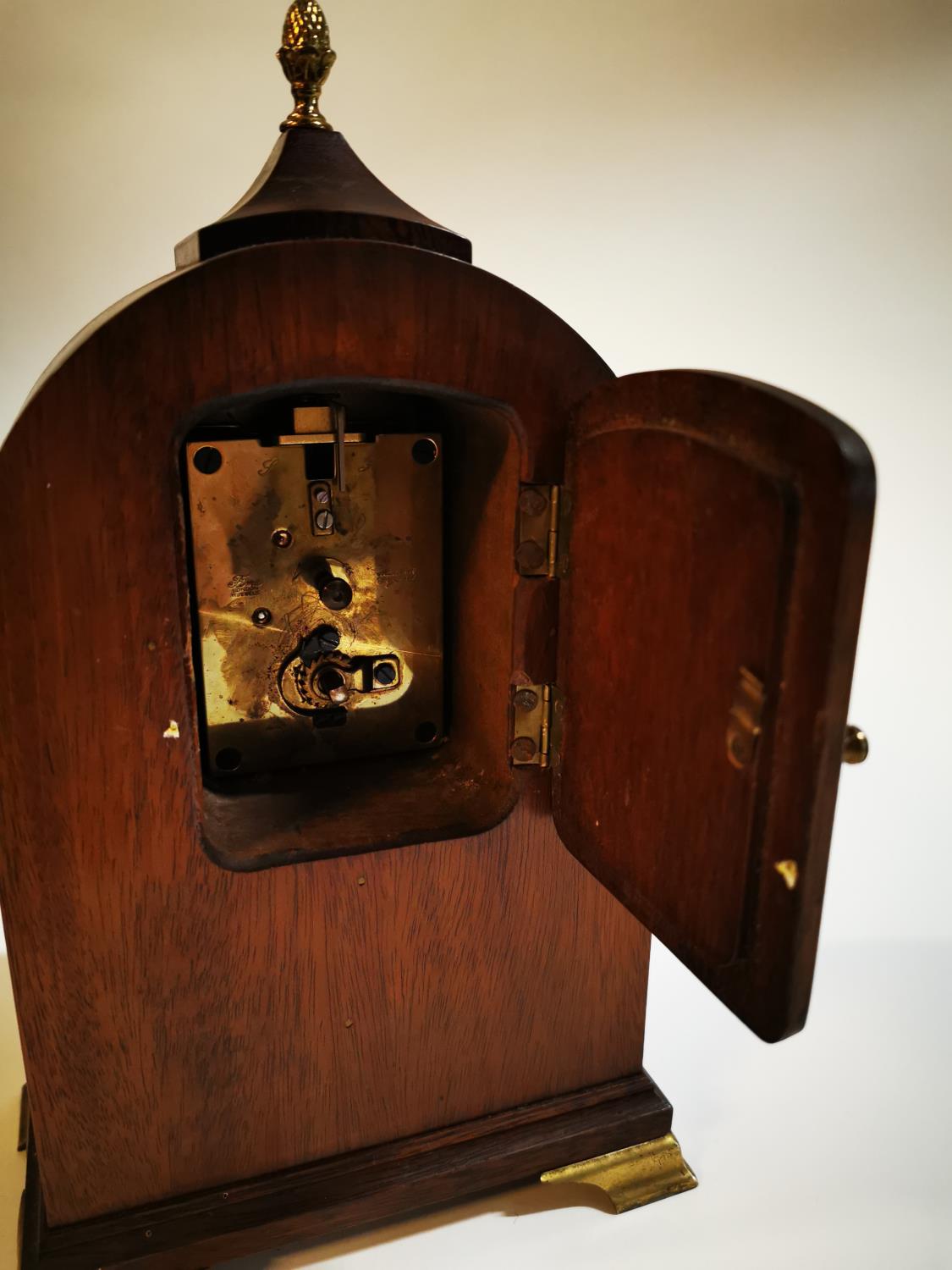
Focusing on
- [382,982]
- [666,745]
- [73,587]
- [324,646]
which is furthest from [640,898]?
[73,587]

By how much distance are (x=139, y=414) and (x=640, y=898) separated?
0.56 meters

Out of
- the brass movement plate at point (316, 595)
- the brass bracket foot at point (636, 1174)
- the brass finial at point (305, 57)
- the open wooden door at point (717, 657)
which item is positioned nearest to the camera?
the open wooden door at point (717, 657)

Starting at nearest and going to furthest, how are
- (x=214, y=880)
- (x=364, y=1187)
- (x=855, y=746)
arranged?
(x=855, y=746), (x=214, y=880), (x=364, y=1187)

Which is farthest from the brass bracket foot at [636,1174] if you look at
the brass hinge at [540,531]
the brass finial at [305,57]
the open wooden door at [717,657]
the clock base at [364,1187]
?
the brass finial at [305,57]

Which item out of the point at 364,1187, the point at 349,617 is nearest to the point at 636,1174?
the point at 364,1187

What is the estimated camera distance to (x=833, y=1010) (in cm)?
154

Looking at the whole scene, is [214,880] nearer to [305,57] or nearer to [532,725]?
[532,725]

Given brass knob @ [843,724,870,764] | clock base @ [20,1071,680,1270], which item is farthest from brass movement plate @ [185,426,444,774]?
brass knob @ [843,724,870,764]

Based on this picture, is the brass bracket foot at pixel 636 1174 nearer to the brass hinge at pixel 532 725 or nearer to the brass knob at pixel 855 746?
A: the brass hinge at pixel 532 725

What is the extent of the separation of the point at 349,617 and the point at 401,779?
0.58ft

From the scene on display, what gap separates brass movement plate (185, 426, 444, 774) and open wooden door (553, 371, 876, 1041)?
0.22 m

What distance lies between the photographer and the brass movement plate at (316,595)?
3.55 feet

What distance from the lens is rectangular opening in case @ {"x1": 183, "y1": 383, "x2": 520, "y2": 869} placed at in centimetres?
105

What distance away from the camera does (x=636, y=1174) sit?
122cm
